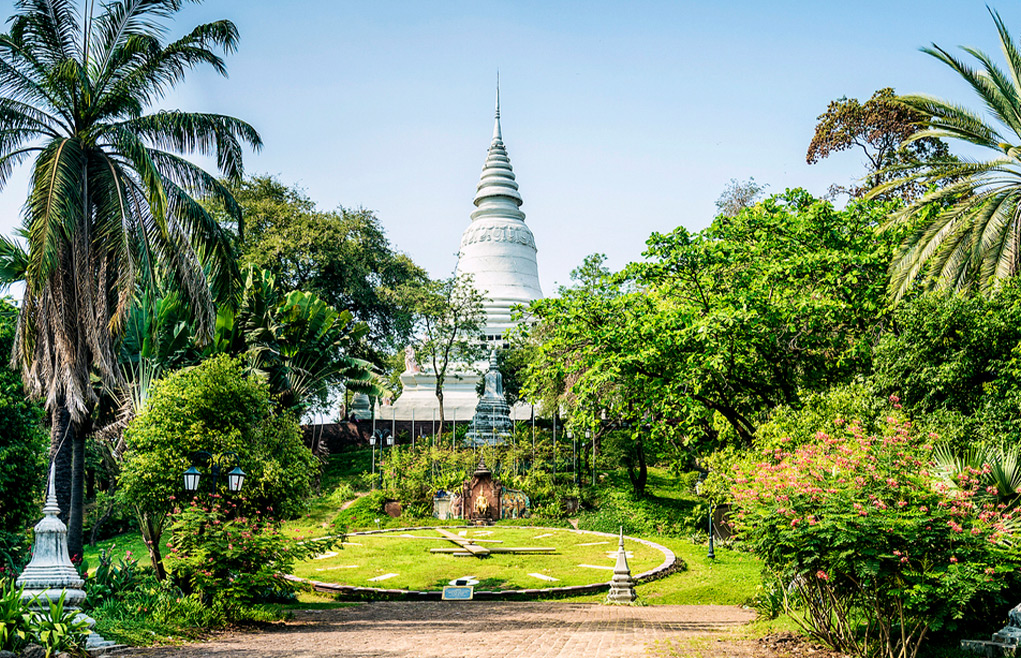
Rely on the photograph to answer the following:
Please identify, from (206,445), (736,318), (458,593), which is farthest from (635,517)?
(206,445)

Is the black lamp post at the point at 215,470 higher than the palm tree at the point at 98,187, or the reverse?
the palm tree at the point at 98,187

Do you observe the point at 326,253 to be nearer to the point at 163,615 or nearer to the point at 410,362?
the point at 410,362

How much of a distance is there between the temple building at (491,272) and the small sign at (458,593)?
76.9ft

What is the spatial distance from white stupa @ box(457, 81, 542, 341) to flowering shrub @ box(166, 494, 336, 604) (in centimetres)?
3152

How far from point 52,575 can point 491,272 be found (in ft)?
125

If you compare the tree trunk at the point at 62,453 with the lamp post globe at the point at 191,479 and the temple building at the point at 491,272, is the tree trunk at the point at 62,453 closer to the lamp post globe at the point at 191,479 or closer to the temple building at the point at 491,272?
the lamp post globe at the point at 191,479

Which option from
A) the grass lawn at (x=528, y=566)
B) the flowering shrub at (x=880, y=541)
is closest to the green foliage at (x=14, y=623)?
the grass lawn at (x=528, y=566)

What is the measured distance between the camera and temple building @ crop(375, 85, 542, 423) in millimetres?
41312

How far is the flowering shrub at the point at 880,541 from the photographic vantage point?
815cm

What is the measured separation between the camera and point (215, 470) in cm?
1385

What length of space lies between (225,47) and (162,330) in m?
9.42

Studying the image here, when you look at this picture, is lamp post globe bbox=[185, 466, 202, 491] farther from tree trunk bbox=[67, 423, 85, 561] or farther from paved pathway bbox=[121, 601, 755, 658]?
tree trunk bbox=[67, 423, 85, 561]

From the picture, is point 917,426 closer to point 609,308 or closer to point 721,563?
point 609,308

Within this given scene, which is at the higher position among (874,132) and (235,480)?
(874,132)
